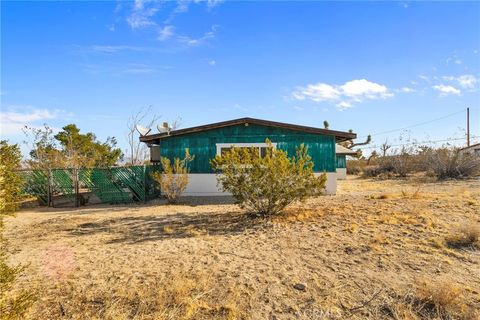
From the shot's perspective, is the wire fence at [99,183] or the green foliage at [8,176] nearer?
the green foliage at [8,176]

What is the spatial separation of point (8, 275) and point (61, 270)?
250 centimetres

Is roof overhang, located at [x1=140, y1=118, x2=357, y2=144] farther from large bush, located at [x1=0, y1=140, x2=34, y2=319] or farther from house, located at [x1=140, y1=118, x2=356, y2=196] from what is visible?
large bush, located at [x1=0, y1=140, x2=34, y2=319]

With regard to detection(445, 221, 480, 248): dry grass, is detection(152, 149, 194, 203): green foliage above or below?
above

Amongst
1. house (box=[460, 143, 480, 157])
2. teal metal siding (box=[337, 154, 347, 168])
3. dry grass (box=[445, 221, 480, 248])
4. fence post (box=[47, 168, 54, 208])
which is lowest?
dry grass (box=[445, 221, 480, 248])

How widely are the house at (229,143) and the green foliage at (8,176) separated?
10.5 m

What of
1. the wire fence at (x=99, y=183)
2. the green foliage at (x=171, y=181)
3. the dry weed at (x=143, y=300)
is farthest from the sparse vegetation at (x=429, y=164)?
the dry weed at (x=143, y=300)

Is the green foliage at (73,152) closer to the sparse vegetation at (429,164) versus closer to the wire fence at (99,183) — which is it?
the wire fence at (99,183)

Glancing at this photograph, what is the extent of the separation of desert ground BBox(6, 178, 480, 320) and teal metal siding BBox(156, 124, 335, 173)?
487cm

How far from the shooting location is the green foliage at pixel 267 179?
8289 mm

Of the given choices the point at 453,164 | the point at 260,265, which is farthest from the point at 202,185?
the point at 453,164

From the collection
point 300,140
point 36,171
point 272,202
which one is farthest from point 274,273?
point 36,171

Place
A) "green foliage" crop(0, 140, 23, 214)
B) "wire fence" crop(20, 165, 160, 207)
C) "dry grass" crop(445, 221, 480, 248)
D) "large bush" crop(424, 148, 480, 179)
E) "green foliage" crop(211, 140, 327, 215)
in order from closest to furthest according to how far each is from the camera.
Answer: "green foliage" crop(0, 140, 23, 214) < "dry grass" crop(445, 221, 480, 248) < "green foliage" crop(211, 140, 327, 215) < "wire fence" crop(20, 165, 160, 207) < "large bush" crop(424, 148, 480, 179)

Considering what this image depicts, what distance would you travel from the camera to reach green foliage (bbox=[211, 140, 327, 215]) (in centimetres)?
829

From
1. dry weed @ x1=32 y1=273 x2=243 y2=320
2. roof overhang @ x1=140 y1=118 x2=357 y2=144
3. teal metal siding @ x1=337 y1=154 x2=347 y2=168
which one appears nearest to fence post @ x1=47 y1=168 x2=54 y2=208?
roof overhang @ x1=140 y1=118 x2=357 y2=144
